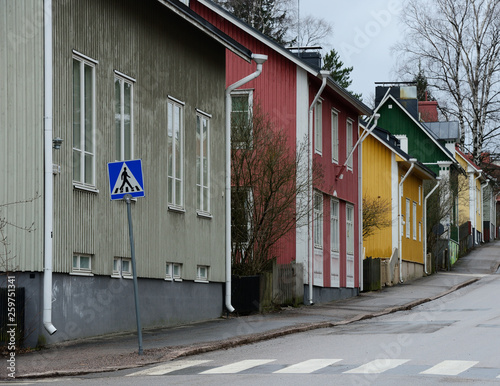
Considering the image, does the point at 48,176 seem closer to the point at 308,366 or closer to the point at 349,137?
the point at 308,366

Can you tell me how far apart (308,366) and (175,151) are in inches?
332

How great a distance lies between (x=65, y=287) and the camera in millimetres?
15406

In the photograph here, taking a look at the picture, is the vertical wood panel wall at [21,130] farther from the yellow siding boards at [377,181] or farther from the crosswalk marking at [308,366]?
the yellow siding boards at [377,181]

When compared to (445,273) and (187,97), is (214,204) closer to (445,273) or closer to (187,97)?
(187,97)

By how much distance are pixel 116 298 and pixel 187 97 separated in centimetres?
535

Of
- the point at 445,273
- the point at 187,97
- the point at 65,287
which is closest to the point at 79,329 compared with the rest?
the point at 65,287

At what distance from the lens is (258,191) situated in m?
24.1

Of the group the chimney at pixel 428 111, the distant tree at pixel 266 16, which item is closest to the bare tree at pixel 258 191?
the distant tree at pixel 266 16

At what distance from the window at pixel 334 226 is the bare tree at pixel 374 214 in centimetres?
550

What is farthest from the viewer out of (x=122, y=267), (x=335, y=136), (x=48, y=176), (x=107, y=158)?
(x=335, y=136)

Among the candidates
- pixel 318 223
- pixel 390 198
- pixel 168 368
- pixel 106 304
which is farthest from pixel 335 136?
pixel 168 368

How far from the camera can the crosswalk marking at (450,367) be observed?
11.9 metres

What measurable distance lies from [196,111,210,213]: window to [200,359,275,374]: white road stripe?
8199 millimetres

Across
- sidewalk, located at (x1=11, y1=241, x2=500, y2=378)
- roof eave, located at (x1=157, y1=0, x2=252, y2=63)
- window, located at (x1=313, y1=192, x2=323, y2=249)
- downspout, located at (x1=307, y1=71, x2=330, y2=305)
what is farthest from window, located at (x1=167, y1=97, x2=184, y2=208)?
window, located at (x1=313, y1=192, x2=323, y2=249)
